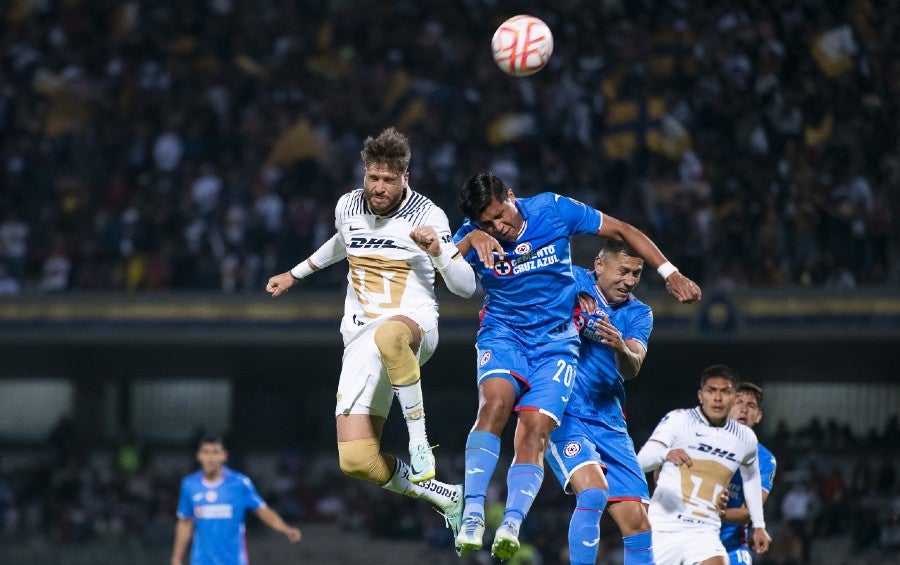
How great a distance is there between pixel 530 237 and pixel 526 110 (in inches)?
456

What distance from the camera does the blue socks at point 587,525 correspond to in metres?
8.16

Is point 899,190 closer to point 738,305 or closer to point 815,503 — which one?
point 738,305

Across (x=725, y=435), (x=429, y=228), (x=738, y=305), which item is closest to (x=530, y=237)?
(x=429, y=228)

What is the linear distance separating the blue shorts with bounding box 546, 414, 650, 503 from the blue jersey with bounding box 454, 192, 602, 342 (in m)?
0.78

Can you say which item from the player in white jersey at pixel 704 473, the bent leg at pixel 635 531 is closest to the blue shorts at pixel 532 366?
the bent leg at pixel 635 531

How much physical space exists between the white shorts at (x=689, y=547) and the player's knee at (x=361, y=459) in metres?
2.59

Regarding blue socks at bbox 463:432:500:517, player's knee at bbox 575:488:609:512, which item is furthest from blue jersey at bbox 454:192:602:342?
player's knee at bbox 575:488:609:512

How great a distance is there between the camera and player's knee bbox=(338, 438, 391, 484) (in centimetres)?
798

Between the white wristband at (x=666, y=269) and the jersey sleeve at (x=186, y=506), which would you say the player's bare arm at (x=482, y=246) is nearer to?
the white wristband at (x=666, y=269)

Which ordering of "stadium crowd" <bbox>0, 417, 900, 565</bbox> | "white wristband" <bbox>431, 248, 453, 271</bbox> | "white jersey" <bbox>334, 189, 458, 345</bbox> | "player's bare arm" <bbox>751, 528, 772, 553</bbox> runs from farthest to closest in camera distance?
1. "stadium crowd" <bbox>0, 417, 900, 565</bbox>
2. "player's bare arm" <bbox>751, 528, 772, 553</bbox>
3. "white jersey" <bbox>334, 189, 458, 345</bbox>
4. "white wristband" <bbox>431, 248, 453, 271</bbox>

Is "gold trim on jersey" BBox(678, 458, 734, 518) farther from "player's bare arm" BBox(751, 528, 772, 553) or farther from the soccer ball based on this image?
the soccer ball

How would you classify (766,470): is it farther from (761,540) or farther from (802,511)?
(802,511)

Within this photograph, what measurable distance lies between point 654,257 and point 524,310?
0.84 m

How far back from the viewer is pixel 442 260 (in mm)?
7547
